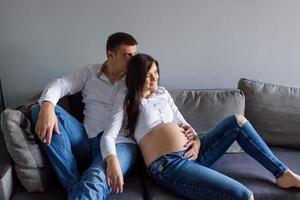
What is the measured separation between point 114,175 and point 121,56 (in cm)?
67

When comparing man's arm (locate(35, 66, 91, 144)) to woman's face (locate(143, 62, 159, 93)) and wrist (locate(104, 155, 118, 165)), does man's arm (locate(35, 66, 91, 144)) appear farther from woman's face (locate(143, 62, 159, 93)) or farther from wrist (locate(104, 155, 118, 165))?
woman's face (locate(143, 62, 159, 93))

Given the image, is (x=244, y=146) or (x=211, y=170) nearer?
(x=211, y=170)

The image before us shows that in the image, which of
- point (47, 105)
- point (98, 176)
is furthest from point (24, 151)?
point (98, 176)

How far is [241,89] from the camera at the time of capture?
2438 mm

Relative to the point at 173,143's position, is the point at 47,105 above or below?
above

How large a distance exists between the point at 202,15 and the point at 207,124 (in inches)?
29.1

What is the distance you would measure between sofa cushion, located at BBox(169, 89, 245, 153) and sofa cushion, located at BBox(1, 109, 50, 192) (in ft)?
2.95

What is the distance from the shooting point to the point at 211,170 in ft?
6.08

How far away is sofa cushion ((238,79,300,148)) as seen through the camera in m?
2.36

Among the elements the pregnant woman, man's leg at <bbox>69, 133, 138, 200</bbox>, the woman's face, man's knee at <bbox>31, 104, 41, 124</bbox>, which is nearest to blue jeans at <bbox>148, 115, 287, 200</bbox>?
the pregnant woman

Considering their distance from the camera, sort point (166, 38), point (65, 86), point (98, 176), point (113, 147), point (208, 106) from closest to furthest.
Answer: point (98, 176) < point (113, 147) < point (65, 86) < point (208, 106) < point (166, 38)

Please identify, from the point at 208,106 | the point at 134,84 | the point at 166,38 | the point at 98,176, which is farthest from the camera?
the point at 166,38

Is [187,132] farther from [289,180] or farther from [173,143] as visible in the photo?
[289,180]

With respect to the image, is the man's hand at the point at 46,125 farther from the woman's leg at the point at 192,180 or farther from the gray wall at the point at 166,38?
the gray wall at the point at 166,38
